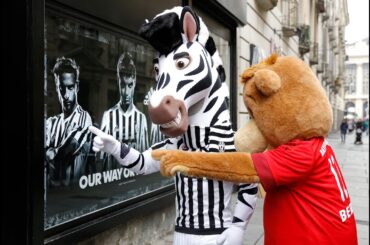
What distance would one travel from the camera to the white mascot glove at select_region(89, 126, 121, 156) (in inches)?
108

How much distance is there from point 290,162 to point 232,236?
66 cm

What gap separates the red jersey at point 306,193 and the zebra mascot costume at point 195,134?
356 millimetres

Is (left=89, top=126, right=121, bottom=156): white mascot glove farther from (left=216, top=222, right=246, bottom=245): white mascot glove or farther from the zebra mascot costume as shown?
(left=216, top=222, right=246, bottom=245): white mascot glove

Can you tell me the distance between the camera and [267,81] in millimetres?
2504

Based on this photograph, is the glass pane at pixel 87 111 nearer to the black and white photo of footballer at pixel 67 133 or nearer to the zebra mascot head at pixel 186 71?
the black and white photo of footballer at pixel 67 133

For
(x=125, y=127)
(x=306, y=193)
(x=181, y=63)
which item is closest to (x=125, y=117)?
(x=125, y=127)

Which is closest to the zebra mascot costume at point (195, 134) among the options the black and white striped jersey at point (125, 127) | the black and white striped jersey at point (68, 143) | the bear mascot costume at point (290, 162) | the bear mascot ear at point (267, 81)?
the bear mascot costume at point (290, 162)

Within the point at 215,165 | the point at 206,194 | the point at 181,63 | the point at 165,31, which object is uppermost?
the point at 165,31

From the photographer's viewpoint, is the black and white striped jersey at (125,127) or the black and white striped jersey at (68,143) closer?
the black and white striped jersey at (68,143)

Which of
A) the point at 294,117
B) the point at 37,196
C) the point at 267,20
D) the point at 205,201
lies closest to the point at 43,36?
the point at 37,196

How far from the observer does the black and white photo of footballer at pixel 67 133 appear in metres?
4.16

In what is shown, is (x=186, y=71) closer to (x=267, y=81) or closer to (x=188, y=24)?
(x=188, y=24)

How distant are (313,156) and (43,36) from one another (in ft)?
7.86

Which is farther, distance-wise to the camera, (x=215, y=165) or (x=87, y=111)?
(x=87, y=111)
